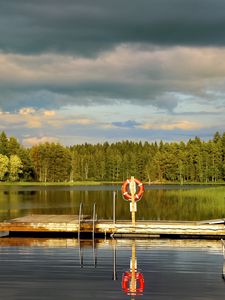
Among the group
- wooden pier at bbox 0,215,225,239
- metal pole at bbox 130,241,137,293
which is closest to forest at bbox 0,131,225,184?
wooden pier at bbox 0,215,225,239

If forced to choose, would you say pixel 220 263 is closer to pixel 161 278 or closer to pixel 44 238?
pixel 161 278

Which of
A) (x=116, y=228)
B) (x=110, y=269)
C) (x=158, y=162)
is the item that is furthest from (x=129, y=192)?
(x=158, y=162)

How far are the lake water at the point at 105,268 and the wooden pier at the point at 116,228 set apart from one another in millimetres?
625

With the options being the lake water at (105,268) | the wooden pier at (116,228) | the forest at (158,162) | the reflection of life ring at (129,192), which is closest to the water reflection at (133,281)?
the lake water at (105,268)

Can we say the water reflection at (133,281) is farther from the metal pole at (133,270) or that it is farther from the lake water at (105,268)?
the lake water at (105,268)

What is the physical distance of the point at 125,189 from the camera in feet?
90.9

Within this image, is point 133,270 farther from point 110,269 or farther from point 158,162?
point 158,162

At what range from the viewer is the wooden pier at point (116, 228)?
87.1 feet

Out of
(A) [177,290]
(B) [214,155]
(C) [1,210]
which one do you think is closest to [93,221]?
(A) [177,290]

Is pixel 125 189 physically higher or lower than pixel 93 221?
higher

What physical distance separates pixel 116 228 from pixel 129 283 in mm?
10927

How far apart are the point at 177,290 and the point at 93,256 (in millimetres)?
7367

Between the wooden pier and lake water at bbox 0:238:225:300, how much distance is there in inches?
24.6

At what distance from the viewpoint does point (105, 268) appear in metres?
19.0
